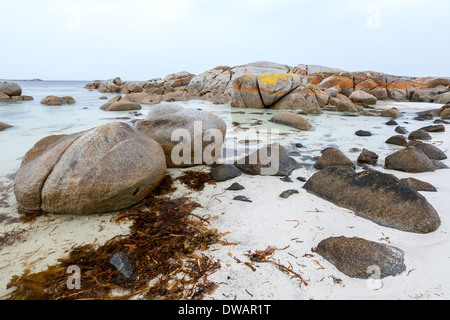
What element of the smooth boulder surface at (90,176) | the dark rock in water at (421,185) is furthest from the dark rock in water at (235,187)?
the dark rock in water at (421,185)

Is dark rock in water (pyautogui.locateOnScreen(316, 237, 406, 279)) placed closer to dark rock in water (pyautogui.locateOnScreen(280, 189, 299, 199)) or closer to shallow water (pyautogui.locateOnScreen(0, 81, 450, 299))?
shallow water (pyautogui.locateOnScreen(0, 81, 450, 299))

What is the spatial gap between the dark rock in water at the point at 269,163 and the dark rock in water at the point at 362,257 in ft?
6.67

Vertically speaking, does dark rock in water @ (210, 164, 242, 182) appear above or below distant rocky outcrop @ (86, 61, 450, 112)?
below

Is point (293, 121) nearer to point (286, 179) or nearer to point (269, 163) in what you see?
point (269, 163)

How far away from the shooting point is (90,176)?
117 inches

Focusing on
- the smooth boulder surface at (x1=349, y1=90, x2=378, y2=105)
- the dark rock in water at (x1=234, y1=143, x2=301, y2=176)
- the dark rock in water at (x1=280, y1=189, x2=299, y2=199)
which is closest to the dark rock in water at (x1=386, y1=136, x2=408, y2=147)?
the dark rock in water at (x1=234, y1=143, x2=301, y2=176)

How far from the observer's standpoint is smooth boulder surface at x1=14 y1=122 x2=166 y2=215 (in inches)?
117

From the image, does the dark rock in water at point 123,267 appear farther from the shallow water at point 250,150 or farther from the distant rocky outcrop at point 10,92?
the distant rocky outcrop at point 10,92

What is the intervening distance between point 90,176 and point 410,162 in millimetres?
4796

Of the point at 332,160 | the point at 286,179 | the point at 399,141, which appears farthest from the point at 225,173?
the point at 399,141

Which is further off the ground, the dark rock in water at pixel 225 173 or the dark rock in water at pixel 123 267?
the dark rock in water at pixel 225 173

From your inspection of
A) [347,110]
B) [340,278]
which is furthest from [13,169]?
[347,110]

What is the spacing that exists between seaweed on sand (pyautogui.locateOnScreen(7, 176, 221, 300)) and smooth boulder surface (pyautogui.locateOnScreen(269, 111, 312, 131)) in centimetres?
626

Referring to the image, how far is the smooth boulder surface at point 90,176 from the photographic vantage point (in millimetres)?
2967
